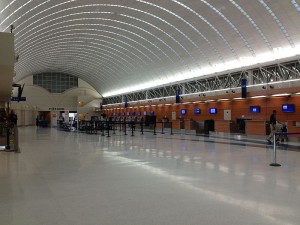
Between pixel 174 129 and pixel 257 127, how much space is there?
48.2 ft

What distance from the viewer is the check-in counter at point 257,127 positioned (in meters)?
24.1

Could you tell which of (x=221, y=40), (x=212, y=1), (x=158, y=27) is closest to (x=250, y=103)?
(x=221, y=40)

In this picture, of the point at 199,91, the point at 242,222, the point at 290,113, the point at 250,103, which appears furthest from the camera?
the point at 199,91

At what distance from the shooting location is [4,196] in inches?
239

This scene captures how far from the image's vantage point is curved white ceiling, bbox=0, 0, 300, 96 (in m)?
25.9

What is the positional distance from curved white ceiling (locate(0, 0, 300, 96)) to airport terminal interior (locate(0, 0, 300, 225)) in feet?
0.45

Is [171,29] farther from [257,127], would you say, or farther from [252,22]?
[257,127]

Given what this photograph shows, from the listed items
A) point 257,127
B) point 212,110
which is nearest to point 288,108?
point 257,127

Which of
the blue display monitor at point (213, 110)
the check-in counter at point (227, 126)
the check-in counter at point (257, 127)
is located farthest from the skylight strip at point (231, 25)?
the check-in counter at point (257, 127)

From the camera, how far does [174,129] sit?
126ft

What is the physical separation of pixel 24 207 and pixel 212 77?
33679 millimetres

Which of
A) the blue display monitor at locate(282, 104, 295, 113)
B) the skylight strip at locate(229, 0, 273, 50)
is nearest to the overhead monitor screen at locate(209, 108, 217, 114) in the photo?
the skylight strip at locate(229, 0, 273, 50)

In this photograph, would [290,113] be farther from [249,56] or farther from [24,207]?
[24,207]

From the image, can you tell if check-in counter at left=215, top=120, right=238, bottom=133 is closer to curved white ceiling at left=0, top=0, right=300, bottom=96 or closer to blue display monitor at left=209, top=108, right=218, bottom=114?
blue display monitor at left=209, top=108, right=218, bottom=114
